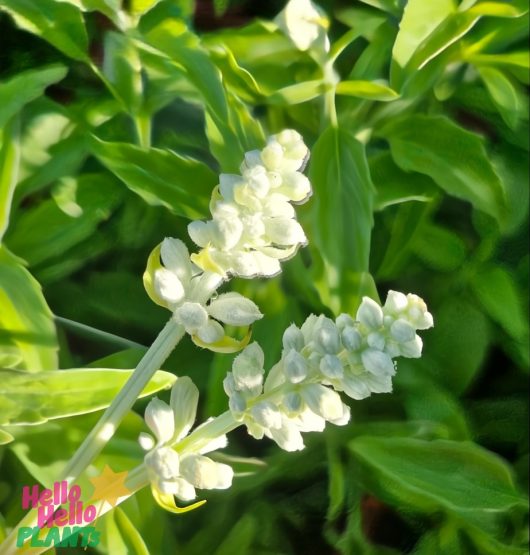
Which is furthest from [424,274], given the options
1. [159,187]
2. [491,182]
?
[159,187]

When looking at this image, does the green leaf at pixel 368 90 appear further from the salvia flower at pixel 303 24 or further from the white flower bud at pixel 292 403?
the white flower bud at pixel 292 403

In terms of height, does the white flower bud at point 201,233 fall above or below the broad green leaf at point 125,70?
above

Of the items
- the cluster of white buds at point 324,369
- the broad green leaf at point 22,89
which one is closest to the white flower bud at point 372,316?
the cluster of white buds at point 324,369

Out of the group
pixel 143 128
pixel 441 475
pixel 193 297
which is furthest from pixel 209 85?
pixel 441 475

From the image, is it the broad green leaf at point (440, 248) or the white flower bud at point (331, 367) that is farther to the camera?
the broad green leaf at point (440, 248)

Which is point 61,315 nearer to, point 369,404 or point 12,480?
point 12,480

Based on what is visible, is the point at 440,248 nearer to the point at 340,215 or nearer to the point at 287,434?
the point at 340,215
